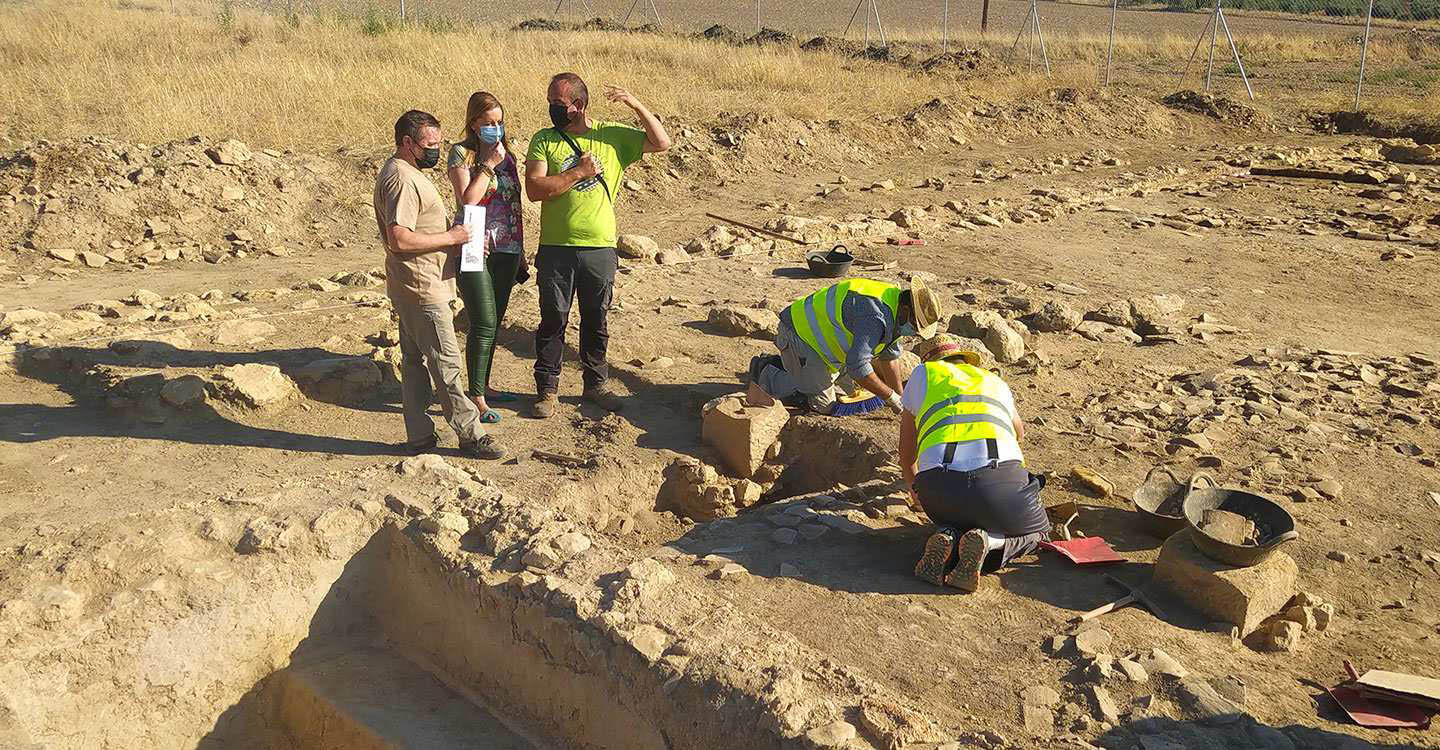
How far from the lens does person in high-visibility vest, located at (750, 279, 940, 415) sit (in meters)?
5.99

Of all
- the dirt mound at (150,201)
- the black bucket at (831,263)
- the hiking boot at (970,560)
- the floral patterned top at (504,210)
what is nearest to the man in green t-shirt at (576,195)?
the floral patterned top at (504,210)

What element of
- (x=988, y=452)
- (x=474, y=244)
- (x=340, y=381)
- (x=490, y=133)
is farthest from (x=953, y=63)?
(x=988, y=452)

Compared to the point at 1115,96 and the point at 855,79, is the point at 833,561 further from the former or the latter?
the point at 1115,96

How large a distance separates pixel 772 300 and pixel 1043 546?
409 cm

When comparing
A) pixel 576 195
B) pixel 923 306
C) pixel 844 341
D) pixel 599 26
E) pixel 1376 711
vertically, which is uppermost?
pixel 599 26

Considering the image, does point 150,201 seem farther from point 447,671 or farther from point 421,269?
point 447,671

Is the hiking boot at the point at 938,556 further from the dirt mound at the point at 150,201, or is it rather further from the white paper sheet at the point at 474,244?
the dirt mound at the point at 150,201

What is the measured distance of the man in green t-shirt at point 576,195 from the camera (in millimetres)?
5887

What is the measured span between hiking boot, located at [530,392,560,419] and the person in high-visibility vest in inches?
46.8

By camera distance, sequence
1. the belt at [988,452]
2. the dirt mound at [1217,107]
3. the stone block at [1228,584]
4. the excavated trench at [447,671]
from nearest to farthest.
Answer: the excavated trench at [447,671] < the stone block at [1228,584] < the belt at [988,452] < the dirt mound at [1217,107]

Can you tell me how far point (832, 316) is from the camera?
6.19m

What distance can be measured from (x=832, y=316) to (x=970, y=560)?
1.92 meters

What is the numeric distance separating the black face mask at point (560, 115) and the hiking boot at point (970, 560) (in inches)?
114

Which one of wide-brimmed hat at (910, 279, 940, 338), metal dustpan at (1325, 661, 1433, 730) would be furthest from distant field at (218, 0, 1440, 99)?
metal dustpan at (1325, 661, 1433, 730)
